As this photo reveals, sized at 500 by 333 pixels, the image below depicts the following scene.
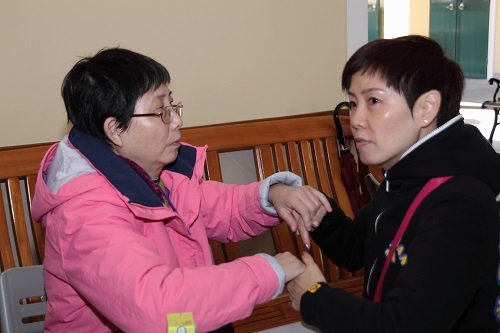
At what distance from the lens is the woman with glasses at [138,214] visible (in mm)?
1309

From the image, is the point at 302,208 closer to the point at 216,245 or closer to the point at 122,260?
the point at 122,260

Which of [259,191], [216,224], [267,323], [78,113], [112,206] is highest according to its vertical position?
[78,113]

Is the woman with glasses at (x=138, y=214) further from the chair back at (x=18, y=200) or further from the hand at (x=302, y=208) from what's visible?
the chair back at (x=18, y=200)

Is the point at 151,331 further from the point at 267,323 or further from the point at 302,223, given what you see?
the point at 267,323

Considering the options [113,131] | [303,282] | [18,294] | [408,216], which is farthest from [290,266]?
[18,294]

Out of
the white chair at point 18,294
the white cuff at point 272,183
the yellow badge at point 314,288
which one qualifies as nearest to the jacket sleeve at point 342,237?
the white cuff at point 272,183

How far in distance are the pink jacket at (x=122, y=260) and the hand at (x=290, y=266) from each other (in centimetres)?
5

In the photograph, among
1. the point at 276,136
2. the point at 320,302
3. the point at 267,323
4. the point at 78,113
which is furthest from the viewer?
the point at 276,136

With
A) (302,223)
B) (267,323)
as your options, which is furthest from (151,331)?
(267,323)

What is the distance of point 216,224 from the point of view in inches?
79.5

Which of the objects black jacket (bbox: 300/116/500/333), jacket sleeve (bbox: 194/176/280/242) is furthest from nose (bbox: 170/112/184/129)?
black jacket (bbox: 300/116/500/333)

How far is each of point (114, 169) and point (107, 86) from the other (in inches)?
9.6

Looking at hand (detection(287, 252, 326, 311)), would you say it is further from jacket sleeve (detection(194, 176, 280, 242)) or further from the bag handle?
jacket sleeve (detection(194, 176, 280, 242))

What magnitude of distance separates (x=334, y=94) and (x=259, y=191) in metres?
1.66
